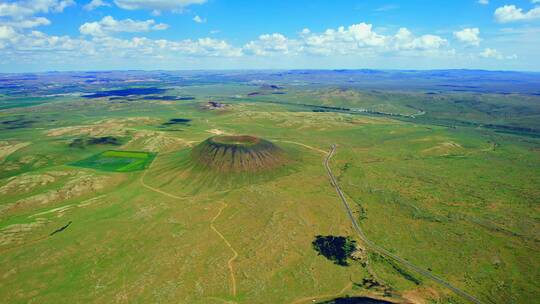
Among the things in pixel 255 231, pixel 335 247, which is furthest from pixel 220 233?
pixel 335 247

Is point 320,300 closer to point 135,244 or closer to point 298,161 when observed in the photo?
point 135,244

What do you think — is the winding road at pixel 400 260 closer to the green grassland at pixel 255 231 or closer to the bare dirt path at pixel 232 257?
the green grassland at pixel 255 231

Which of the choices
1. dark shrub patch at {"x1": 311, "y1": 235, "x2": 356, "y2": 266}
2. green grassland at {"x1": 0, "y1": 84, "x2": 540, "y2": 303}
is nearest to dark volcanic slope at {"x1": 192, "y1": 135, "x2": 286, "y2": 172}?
green grassland at {"x1": 0, "y1": 84, "x2": 540, "y2": 303}

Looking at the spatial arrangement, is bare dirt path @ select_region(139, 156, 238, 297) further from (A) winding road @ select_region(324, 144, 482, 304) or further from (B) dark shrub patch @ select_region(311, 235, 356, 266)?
(A) winding road @ select_region(324, 144, 482, 304)

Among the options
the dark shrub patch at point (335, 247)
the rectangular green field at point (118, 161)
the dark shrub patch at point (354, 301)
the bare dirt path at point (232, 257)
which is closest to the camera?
the dark shrub patch at point (354, 301)

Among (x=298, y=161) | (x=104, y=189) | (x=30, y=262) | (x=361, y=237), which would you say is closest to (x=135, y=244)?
(x=30, y=262)

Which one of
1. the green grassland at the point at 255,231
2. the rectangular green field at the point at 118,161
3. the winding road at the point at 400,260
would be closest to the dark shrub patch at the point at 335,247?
the green grassland at the point at 255,231

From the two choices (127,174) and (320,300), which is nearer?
(320,300)
